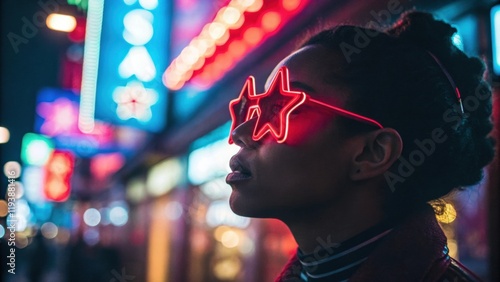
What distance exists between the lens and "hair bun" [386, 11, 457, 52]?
159cm

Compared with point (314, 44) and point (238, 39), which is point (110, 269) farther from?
point (314, 44)

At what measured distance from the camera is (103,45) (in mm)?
7414

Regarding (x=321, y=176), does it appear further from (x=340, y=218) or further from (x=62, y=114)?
(x=62, y=114)

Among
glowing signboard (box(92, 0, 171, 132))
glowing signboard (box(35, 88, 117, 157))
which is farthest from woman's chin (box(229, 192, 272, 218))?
glowing signboard (box(35, 88, 117, 157))

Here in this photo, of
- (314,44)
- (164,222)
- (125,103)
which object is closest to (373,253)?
(314,44)

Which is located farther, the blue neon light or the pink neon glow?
the pink neon glow

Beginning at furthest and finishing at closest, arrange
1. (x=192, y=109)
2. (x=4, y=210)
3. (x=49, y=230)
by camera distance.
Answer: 1. (x=49, y=230)
2. (x=4, y=210)
3. (x=192, y=109)

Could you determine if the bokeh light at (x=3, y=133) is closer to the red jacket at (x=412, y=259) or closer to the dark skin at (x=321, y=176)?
the dark skin at (x=321, y=176)

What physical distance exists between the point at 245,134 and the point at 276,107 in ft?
0.40

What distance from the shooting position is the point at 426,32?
1.59 meters

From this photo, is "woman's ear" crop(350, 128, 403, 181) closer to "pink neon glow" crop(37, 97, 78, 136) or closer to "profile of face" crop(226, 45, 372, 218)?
A: "profile of face" crop(226, 45, 372, 218)

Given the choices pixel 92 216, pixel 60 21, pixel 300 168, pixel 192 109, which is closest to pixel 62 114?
pixel 192 109

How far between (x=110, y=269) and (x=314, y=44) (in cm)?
767

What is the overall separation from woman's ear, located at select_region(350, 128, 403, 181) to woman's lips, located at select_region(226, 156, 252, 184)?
0.98ft
